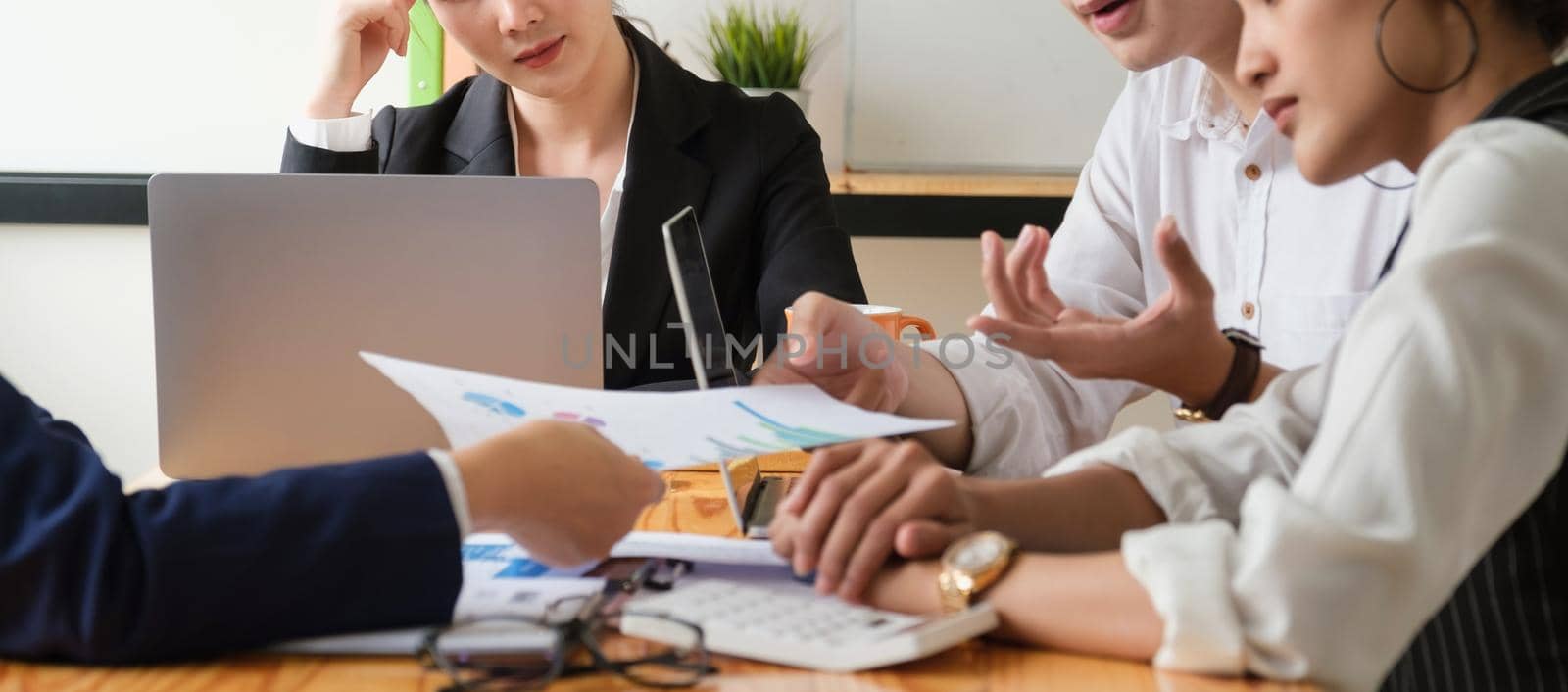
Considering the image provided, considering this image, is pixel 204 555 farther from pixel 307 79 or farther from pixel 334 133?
pixel 307 79

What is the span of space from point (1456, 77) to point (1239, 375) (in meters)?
0.29

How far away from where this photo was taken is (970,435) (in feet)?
4.32

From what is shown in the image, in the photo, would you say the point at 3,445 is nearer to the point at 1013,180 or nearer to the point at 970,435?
the point at 970,435

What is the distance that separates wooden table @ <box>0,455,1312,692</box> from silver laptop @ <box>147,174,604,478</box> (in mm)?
432

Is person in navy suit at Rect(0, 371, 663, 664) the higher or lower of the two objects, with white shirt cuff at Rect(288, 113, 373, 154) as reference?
lower

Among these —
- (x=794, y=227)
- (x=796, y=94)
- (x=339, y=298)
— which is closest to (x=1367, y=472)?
(x=339, y=298)

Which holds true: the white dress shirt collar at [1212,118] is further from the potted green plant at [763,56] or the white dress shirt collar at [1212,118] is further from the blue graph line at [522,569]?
the potted green plant at [763,56]

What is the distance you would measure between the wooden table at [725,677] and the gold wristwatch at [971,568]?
3 centimetres

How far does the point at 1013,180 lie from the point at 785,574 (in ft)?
6.38

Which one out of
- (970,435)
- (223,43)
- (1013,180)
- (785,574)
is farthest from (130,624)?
(223,43)

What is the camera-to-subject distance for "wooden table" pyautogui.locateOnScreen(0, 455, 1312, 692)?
2.30 feet

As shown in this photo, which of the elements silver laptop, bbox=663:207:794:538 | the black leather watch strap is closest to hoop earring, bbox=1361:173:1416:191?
the black leather watch strap

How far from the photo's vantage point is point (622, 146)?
1.84m

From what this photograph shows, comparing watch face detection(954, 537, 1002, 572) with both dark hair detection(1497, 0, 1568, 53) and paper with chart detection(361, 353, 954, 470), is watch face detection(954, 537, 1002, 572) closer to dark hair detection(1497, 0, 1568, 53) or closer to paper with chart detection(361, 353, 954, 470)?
paper with chart detection(361, 353, 954, 470)
